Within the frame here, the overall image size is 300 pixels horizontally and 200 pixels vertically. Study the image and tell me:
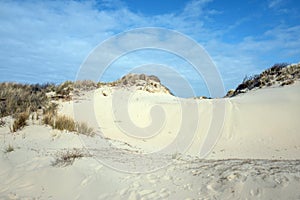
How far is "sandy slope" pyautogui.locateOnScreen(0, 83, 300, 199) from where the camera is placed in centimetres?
496

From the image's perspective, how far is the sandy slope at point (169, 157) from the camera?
4957 millimetres

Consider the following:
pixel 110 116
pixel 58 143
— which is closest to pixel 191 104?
pixel 110 116

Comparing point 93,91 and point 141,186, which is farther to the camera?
point 93,91

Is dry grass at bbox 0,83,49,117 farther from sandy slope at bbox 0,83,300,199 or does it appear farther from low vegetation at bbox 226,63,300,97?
low vegetation at bbox 226,63,300,97

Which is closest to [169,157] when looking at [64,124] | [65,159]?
[65,159]

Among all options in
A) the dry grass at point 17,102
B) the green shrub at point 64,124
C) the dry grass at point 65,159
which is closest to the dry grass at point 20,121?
the dry grass at point 17,102

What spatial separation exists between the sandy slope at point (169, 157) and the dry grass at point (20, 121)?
26cm

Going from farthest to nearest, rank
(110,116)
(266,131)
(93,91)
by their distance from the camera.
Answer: (93,91), (110,116), (266,131)

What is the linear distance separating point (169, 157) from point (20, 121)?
5.32m

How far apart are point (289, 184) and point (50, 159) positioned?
202 inches

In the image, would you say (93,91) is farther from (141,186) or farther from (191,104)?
(141,186)

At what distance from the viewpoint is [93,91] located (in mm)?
17359

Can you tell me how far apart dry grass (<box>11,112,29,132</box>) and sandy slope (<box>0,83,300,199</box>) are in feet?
0.84

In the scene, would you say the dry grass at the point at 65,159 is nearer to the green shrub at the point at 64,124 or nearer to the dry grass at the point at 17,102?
the green shrub at the point at 64,124
